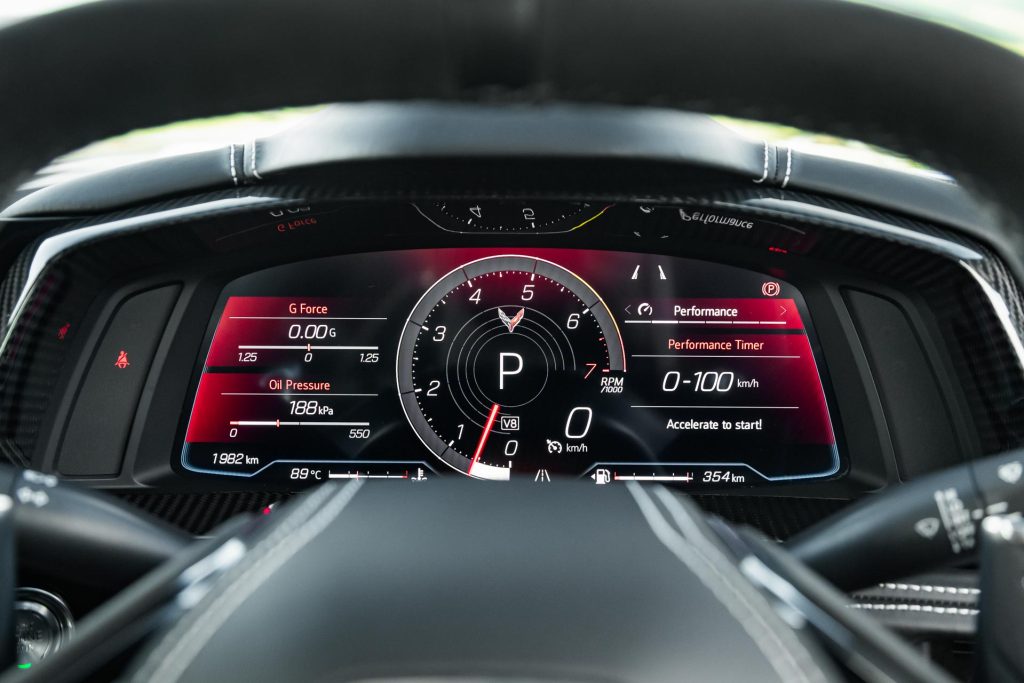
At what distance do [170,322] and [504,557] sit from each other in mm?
1900

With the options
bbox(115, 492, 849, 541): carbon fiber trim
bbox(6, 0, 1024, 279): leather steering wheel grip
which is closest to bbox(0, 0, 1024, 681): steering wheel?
bbox(6, 0, 1024, 279): leather steering wheel grip

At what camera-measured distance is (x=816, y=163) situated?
6.16 ft

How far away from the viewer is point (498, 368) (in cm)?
249

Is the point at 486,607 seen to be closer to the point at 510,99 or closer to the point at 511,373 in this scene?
the point at 510,99

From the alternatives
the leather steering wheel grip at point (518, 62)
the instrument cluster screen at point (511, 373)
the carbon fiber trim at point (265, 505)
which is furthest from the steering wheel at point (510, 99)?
the instrument cluster screen at point (511, 373)

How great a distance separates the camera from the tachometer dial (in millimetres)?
2479

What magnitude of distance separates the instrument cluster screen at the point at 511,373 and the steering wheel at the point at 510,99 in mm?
1758

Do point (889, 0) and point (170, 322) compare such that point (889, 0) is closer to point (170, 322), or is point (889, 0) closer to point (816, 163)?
point (816, 163)

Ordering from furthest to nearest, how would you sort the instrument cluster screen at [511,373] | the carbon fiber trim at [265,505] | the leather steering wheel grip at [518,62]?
the instrument cluster screen at [511,373], the carbon fiber trim at [265,505], the leather steering wheel grip at [518,62]

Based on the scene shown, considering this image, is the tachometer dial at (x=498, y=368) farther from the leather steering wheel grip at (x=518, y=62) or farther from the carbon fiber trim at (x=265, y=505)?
the leather steering wheel grip at (x=518, y=62)

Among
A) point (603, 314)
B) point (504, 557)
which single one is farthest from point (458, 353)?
point (504, 557)

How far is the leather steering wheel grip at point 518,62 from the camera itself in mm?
501

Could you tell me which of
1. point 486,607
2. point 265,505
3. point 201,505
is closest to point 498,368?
point 265,505

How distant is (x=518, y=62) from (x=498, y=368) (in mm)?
1981
